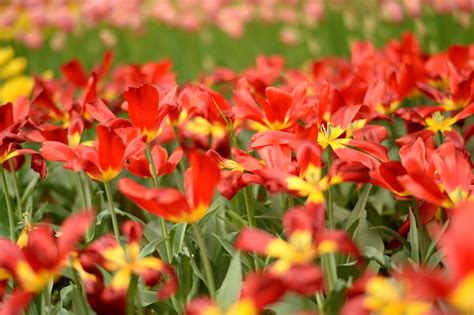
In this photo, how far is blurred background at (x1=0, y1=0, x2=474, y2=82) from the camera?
361 centimetres

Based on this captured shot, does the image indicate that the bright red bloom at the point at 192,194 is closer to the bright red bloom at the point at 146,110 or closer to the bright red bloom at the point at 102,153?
the bright red bloom at the point at 102,153

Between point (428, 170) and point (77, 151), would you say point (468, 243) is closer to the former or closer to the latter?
point (428, 170)

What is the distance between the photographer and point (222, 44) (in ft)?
14.2

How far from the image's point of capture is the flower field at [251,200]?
2.65ft

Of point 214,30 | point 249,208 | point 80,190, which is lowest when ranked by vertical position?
point 214,30

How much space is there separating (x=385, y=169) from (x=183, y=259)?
1.09 feet

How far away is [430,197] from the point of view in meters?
0.89

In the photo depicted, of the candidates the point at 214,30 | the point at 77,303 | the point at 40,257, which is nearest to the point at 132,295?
the point at 77,303

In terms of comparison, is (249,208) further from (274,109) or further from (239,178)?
(274,109)

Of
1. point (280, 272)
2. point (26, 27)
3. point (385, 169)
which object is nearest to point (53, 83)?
point (385, 169)

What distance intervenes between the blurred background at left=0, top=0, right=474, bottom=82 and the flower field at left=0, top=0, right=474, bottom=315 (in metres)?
1.35

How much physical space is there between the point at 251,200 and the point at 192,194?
0.30m

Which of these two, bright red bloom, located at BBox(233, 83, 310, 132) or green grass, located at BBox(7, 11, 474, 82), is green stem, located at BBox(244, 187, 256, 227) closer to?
bright red bloom, located at BBox(233, 83, 310, 132)

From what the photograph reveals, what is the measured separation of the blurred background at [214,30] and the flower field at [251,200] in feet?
4.43
